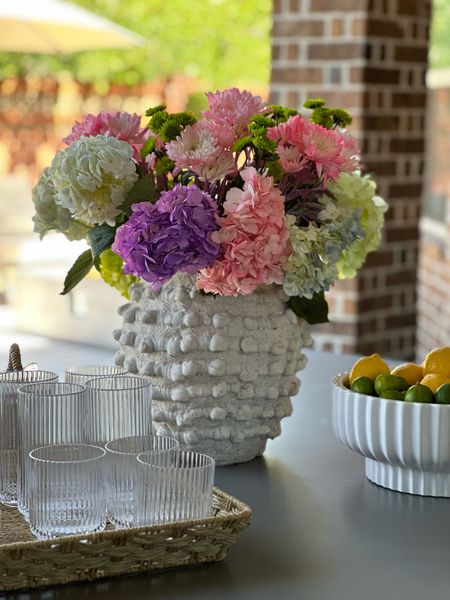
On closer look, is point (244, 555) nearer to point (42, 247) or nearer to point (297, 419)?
point (297, 419)

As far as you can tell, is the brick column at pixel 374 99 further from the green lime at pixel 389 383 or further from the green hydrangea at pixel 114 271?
the green lime at pixel 389 383

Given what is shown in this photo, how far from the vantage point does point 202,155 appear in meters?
1.25

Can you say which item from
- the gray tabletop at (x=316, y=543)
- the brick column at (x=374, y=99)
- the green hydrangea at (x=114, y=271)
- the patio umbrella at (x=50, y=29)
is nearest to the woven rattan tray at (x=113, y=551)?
the gray tabletop at (x=316, y=543)

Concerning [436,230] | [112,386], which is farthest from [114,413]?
[436,230]

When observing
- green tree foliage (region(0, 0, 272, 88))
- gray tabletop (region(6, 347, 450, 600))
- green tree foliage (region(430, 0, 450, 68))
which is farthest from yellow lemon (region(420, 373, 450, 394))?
green tree foliage (region(0, 0, 272, 88))

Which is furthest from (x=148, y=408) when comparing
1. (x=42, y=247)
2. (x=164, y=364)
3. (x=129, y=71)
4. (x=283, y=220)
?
(x=129, y=71)

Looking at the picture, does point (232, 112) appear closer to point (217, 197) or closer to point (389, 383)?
point (217, 197)

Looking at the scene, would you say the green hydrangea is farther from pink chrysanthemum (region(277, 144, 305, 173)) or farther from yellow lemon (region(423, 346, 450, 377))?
yellow lemon (region(423, 346, 450, 377))

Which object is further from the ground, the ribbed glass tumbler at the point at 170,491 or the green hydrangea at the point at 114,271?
the green hydrangea at the point at 114,271

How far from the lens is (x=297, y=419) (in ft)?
5.30

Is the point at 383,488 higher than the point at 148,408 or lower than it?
lower

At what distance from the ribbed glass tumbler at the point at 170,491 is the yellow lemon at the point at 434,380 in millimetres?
361

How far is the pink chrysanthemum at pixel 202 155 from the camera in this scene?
1.25 metres

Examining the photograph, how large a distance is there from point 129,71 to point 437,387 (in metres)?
10.5
